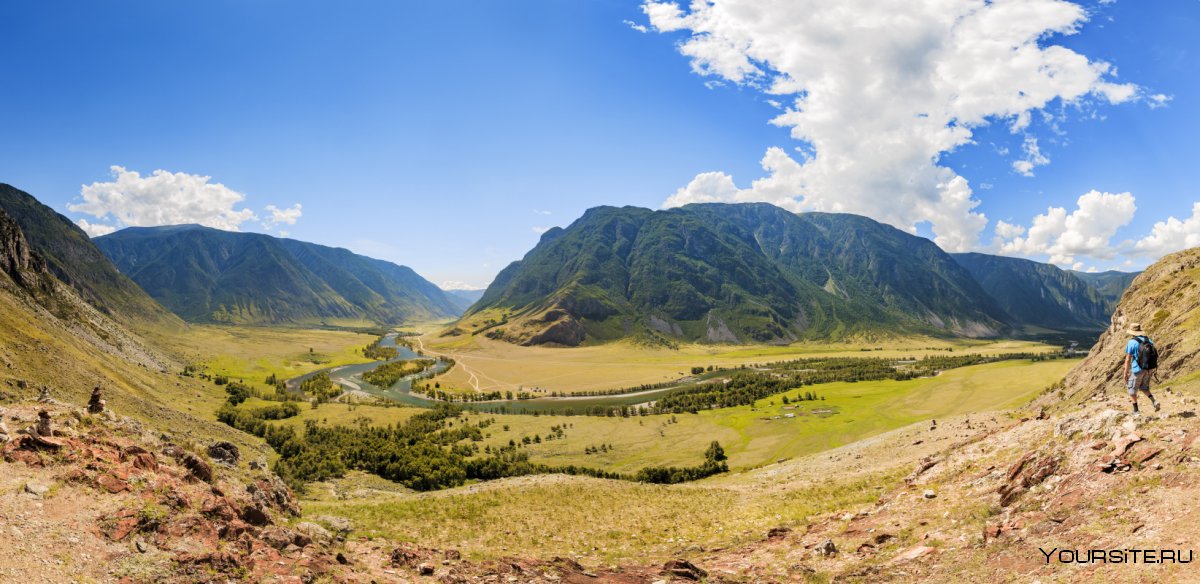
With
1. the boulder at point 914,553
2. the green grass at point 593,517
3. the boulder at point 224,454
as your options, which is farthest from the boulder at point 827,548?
the boulder at point 224,454

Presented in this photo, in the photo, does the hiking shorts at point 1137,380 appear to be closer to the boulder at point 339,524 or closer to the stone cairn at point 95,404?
the boulder at point 339,524

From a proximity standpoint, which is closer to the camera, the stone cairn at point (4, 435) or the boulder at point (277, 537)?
the stone cairn at point (4, 435)

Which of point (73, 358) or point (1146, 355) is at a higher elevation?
point (1146, 355)

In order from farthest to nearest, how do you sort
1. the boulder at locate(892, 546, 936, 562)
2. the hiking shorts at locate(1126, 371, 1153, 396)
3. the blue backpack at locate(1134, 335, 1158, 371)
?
the hiking shorts at locate(1126, 371, 1153, 396) < the blue backpack at locate(1134, 335, 1158, 371) < the boulder at locate(892, 546, 936, 562)

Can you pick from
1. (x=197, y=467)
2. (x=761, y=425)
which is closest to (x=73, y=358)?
(x=197, y=467)

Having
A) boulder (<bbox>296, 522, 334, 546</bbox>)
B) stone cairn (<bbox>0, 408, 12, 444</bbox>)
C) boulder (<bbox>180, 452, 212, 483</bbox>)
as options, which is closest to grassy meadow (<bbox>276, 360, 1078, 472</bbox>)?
boulder (<bbox>296, 522, 334, 546</bbox>)

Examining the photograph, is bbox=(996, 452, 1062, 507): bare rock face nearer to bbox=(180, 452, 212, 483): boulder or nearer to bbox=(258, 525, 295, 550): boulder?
bbox=(258, 525, 295, 550): boulder

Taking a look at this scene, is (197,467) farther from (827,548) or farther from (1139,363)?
(1139,363)

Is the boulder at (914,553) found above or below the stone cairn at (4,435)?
below

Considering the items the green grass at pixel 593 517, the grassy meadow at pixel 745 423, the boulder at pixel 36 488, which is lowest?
the grassy meadow at pixel 745 423

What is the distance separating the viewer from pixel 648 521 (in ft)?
109

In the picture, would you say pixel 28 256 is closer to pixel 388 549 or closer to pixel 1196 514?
pixel 388 549

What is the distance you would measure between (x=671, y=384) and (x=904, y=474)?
512 ft

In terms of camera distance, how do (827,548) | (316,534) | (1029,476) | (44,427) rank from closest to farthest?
(1029,476)
(827,548)
(44,427)
(316,534)
